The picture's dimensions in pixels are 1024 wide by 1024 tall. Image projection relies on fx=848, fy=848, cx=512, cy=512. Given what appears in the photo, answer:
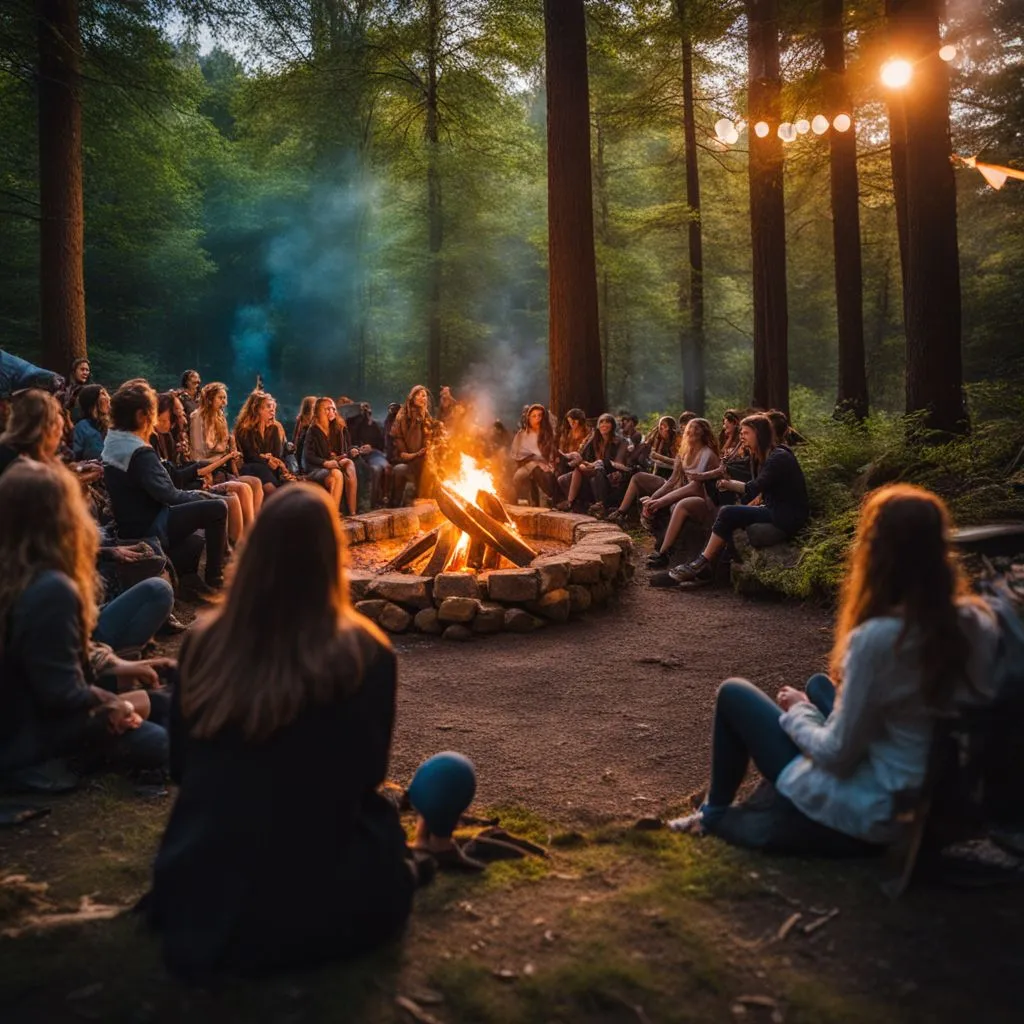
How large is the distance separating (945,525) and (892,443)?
6.59 meters

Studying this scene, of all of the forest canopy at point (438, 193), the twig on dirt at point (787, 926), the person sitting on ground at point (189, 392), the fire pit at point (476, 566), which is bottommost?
the twig on dirt at point (787, 926)

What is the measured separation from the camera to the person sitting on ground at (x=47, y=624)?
9.91ft

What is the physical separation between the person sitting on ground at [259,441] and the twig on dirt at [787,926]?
7418mm

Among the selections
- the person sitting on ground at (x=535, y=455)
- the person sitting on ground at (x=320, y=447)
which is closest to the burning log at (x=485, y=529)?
the person sitting on ground at (x=320, y=447)

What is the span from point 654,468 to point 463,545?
4.03 meters

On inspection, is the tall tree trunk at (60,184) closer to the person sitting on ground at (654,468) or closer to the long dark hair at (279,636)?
the person sitting on ground at (654,468)

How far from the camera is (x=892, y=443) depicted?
8.59m

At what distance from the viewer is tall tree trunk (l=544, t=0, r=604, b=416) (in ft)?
36.3

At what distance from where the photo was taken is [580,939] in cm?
236

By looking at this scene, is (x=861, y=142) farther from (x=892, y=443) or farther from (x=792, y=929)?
(x=792, y=929)

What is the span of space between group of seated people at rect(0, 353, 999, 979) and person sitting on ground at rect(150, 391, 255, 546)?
428 centimetres

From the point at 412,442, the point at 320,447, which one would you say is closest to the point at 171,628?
the point at 320,447

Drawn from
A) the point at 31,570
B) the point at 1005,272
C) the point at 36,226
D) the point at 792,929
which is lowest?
the point at 792,929

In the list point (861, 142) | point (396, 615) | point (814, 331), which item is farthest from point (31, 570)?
point (814, 331)
